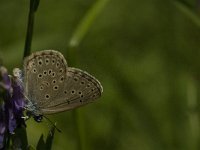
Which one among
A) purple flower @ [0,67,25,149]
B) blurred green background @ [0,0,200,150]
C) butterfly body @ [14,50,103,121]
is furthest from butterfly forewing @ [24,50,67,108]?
blurred green background @ [0,0,200,150]

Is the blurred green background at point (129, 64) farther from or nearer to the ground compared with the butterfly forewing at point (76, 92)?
farther from the ground

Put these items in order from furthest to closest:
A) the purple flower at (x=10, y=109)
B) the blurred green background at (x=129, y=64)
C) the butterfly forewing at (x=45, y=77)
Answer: the blurred green background at (x=129, y=64) < the butterfly forewing at (x=45, y=77) < the purple flower at (x=10, y=109)

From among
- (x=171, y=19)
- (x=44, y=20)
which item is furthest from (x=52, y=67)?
(x=44, y=20)

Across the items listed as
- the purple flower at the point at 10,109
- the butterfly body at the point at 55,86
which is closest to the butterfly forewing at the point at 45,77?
the butterfly body at the point at 55,86

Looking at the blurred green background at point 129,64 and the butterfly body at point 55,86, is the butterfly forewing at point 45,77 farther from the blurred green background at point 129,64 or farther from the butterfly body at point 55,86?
the blurred green background at point 129,64

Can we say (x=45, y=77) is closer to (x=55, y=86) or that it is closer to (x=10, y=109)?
(x=55, y=86)

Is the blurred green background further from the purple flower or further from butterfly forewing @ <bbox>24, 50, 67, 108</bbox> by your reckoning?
the purple flower

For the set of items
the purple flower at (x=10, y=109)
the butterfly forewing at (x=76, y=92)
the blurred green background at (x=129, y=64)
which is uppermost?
the blurred green background at (x=129, y=64)

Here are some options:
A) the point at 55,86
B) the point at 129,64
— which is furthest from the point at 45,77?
the point at 129,64
